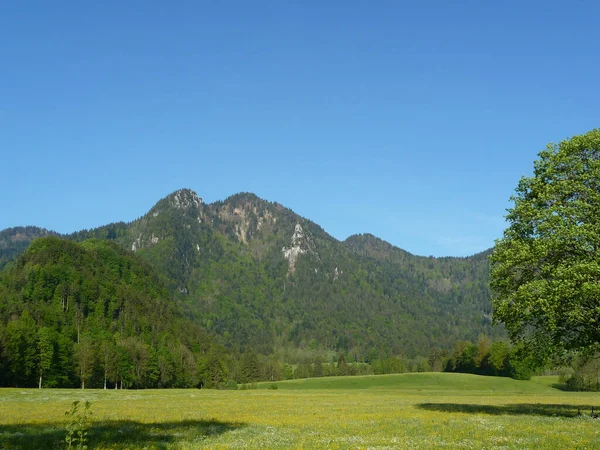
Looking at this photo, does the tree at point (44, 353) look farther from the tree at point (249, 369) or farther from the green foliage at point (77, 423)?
the green foliage at point (77, 423)

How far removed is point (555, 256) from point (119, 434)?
2922 centimetres

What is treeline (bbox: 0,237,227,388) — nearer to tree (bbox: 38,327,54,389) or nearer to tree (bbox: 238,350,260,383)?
tree (bbox: 38,327,54,389)

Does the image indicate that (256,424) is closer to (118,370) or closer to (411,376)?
(118,370)

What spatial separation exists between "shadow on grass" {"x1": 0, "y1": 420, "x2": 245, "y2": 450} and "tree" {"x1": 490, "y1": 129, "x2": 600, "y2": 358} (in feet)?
67.8

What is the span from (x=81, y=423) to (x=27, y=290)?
17758 cm

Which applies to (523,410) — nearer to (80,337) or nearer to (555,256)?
(555,256)

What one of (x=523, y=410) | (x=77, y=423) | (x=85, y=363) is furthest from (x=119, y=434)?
(x=85, y=363)

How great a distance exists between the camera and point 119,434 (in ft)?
82.9

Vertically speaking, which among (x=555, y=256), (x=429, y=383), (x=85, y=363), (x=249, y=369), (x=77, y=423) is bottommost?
(x=429, y=383)

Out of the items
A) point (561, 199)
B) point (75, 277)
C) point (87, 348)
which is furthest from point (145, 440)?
point (75, 277)

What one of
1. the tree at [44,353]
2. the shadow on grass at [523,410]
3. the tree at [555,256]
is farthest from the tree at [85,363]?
the tree at [555,256]

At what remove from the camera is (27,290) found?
167 metres

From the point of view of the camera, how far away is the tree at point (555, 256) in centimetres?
3281

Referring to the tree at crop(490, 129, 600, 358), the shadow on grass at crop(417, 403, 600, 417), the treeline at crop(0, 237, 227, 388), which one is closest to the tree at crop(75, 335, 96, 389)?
the treeline at crop(0, 237, 227, 388)
